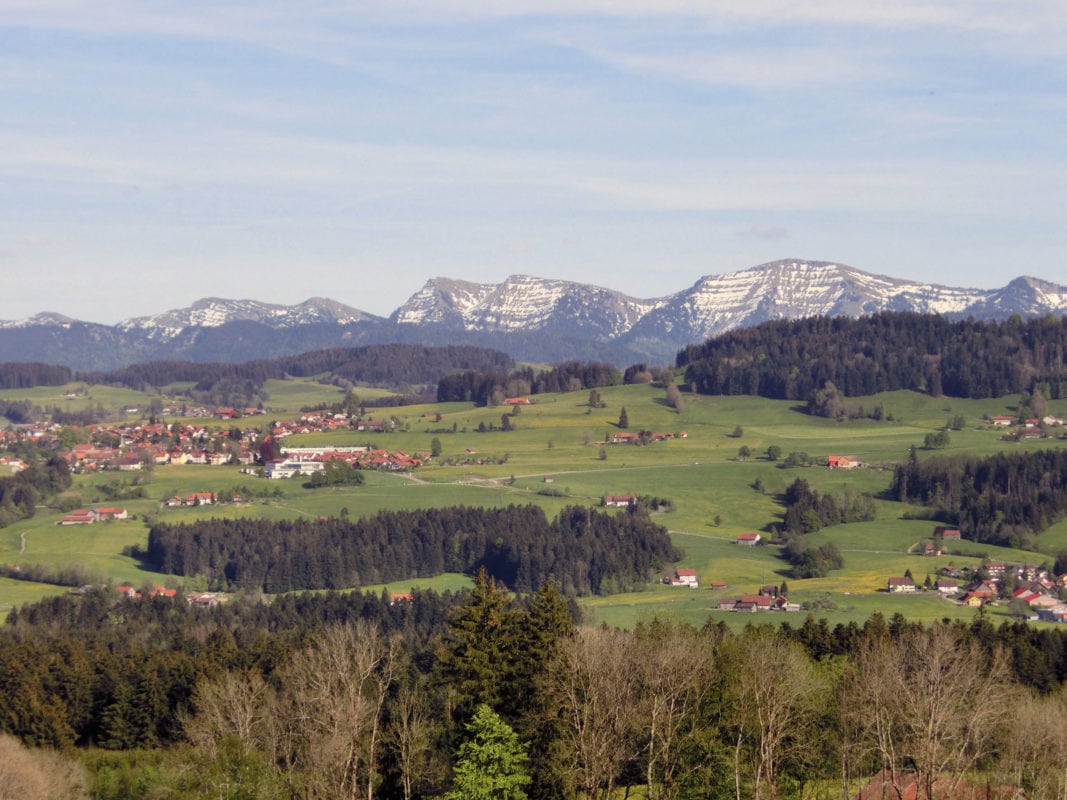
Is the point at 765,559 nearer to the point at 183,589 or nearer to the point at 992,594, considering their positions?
the point at 992,594

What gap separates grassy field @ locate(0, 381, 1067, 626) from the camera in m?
114

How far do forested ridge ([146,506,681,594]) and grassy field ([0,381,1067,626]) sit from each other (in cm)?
409

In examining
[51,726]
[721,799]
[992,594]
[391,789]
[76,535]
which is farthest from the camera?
[76,535]

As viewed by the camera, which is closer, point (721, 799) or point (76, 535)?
point (721, 799)

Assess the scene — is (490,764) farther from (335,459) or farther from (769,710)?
(335,459)

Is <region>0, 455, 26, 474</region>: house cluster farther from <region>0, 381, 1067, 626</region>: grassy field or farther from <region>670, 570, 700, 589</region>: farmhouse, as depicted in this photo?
<region>670, 570, 700, 589</region>: farmhouse

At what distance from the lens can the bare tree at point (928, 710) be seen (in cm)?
4581

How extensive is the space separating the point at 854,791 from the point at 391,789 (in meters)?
18.4

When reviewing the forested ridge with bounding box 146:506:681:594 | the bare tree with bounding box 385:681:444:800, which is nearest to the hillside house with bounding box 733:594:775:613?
the forested ridge with bounding box 146:506:681:594

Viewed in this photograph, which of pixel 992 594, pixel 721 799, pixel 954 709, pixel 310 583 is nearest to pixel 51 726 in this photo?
pixel 721 799

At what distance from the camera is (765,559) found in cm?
12769

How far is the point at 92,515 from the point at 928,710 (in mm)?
121233

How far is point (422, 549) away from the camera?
134 meters

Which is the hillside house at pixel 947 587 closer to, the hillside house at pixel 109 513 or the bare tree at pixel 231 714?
the bare tree at pixel 231 714
